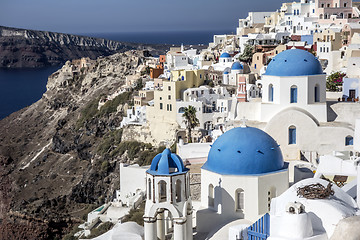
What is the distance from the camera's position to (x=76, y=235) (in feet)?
107

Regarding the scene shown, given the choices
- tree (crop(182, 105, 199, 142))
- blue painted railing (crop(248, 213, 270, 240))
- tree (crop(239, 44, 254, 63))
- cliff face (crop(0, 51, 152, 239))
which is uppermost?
tree (crop(239, 44, 254, 63))

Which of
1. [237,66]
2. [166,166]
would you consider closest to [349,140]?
[166,166]

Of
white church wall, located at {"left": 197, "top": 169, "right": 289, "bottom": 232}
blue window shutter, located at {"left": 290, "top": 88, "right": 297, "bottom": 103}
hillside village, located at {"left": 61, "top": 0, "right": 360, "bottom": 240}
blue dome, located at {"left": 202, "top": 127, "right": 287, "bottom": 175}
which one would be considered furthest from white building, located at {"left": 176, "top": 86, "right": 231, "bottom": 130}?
white church wall, located at {"left": 197, "top": 169, "right": 289, "bottom": 232}

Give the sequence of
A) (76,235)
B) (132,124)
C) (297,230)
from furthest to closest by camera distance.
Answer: (132,124) → (76,235) → (297,230)

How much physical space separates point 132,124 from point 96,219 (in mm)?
20432

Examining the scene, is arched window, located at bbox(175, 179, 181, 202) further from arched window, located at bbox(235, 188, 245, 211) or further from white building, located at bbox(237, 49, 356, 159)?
white building, located at bbox(237, 49, 356, 159)

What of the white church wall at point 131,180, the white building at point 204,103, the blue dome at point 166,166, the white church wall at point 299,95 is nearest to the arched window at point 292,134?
the white church wall at point 299,95

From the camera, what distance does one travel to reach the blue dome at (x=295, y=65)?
25828 mm

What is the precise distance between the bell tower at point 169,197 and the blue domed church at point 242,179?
3.69 feet

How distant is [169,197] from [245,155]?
2.87 m

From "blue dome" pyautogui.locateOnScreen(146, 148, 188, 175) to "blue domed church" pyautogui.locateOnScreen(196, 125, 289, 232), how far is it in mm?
1435

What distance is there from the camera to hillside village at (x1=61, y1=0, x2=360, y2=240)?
48.0 ft

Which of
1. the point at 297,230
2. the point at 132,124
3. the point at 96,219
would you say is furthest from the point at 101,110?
the point at 297,230

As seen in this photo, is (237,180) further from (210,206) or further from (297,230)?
(297,230)
